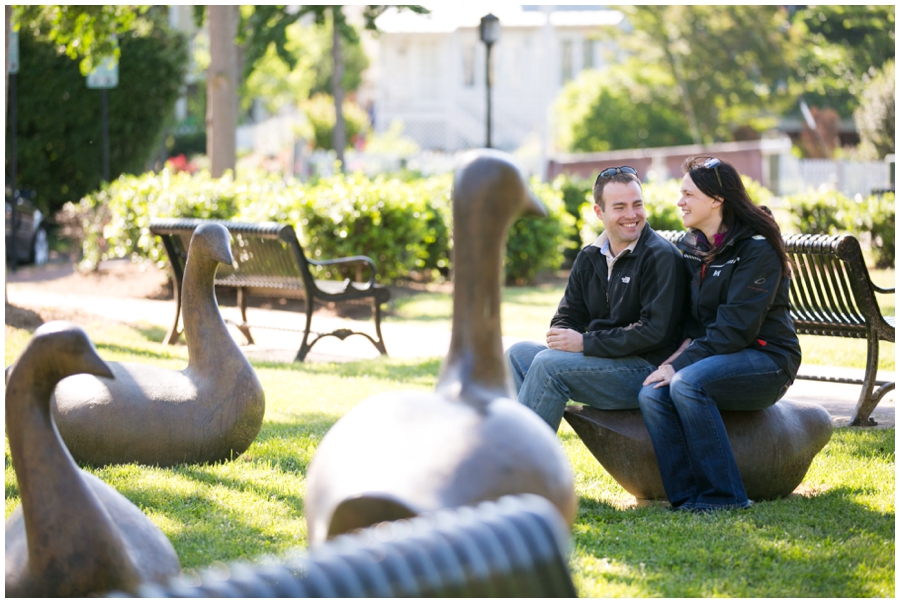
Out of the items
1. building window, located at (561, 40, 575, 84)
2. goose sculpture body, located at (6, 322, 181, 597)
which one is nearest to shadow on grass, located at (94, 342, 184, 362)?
goose sculpture body, located at (6, 322, 181, 597)

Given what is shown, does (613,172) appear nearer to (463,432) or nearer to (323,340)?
(463,432)

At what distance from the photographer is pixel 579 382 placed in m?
4.46

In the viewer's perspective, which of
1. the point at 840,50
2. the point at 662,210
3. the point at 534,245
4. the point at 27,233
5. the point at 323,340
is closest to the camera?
the point at 323,340

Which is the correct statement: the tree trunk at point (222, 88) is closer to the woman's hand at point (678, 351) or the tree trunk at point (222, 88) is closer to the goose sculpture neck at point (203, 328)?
the goose sculpture neck at point (203, 328)

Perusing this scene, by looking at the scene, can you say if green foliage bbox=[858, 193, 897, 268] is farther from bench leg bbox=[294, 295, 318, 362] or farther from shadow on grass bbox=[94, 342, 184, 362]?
shadow on grass bbox=[94, 342, 184, 362]

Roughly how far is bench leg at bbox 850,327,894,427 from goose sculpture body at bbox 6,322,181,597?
4.89m

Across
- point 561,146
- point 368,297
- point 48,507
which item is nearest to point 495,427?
point 48,507

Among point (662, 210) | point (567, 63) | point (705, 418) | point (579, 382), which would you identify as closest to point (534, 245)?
point (662, 210)

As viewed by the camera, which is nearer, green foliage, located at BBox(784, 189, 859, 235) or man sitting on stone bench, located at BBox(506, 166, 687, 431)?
man sitting on stone bench, located at BBox(506, 166, 687, 431)

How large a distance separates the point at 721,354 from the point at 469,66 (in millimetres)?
39958

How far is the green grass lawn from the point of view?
3.59 m

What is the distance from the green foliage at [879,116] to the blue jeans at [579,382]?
84.9ft

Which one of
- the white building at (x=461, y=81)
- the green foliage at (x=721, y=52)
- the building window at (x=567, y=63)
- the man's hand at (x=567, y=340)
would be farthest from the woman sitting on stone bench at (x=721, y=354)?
the building window at (x=567, y=63)

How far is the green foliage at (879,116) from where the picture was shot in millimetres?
27391
